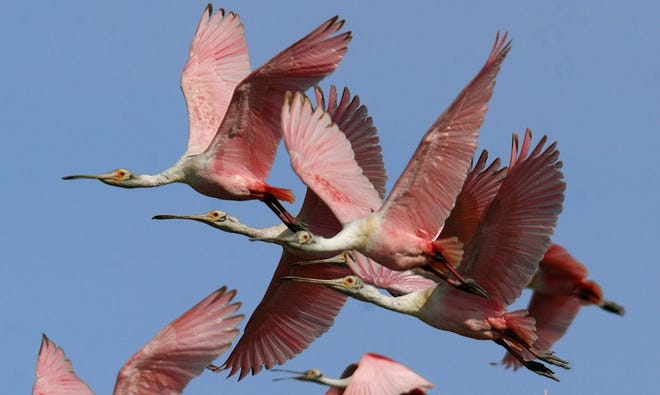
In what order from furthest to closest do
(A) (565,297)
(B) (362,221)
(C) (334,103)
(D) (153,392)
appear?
1. (C) (334,103)
2. (A) (565,297)
3. (B) (362,221)
4. (D) (153,392)

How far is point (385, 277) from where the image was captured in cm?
2375

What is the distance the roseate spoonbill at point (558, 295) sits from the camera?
22.4m

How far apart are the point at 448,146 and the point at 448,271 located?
130 centimetres

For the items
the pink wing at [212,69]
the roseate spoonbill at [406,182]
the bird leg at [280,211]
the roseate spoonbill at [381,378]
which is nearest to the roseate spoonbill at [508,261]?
Answer: the roseate spoonbill at [406,182]

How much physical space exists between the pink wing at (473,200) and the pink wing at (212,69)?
3.46 metres

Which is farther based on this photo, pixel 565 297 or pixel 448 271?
pixel 565 297

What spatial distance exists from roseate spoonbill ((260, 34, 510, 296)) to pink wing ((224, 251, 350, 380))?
2349mm

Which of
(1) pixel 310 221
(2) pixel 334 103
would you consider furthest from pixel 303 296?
(2) pixel 334 103

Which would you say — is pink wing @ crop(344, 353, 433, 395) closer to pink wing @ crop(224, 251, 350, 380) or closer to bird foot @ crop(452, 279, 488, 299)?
bird foot @ crop(452, 279, 488, 299)

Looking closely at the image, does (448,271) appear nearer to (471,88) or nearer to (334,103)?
(471,88)

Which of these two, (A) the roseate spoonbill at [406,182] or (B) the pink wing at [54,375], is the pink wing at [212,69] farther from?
(B) the pink wing at [54,375]

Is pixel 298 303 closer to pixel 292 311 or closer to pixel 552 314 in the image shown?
pixel 292 311

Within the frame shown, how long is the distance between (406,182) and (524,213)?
1.22 metres

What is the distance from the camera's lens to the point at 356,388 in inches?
766
